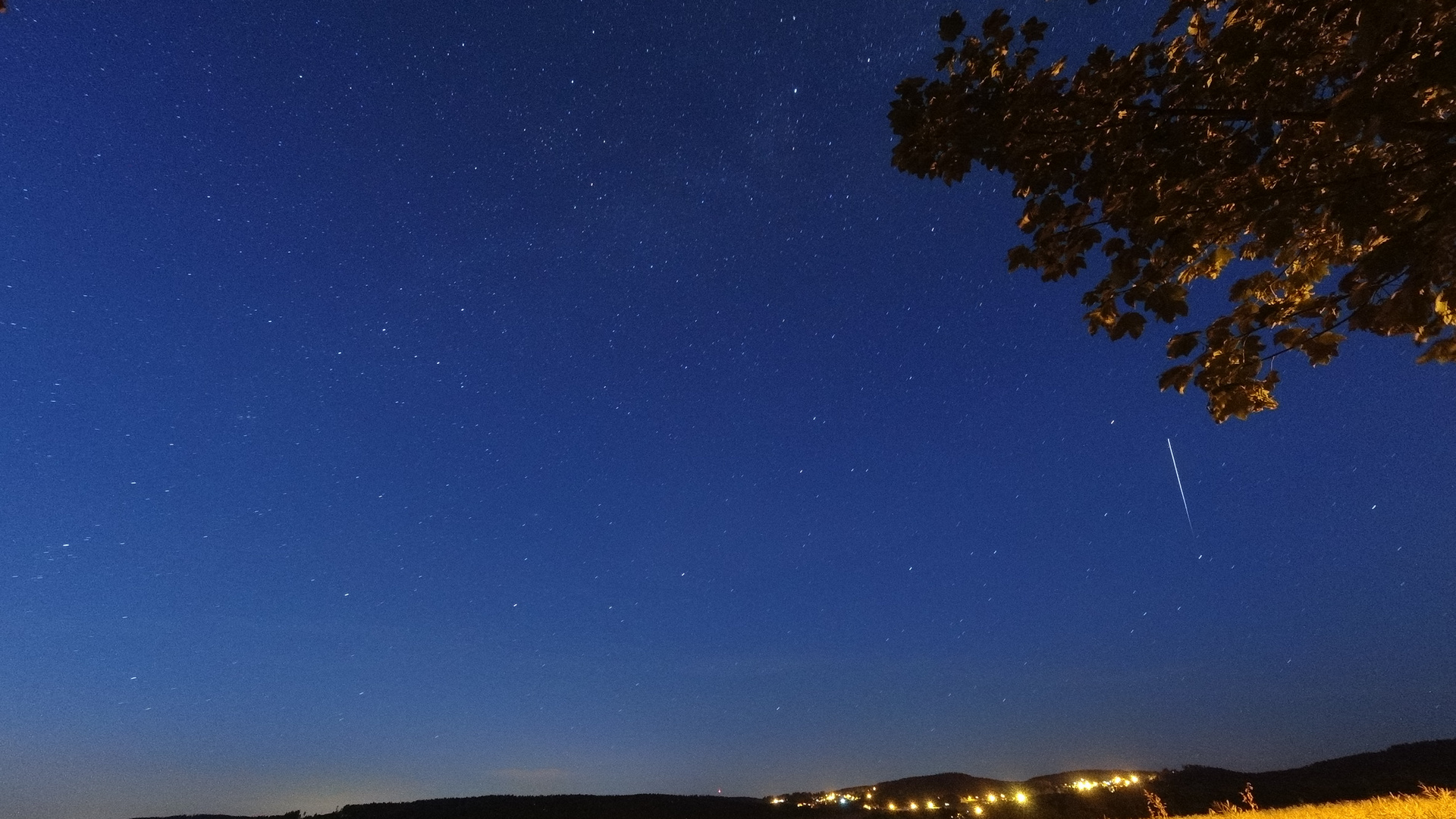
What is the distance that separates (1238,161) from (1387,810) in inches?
364

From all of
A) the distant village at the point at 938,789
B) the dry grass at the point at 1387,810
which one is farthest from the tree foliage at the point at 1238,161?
the distant village at the point at 938,789

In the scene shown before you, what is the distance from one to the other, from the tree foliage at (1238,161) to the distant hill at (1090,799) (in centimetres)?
1989

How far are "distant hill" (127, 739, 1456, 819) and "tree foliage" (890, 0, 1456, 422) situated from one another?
19.9 m

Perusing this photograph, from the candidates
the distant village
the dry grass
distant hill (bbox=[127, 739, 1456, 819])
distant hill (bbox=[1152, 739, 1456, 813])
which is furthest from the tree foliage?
the distant village

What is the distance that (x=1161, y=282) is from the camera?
568 centimetres

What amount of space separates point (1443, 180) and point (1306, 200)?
63 centimetres

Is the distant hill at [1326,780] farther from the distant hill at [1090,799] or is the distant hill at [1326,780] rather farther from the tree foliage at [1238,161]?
the tree foliage at [1238,161]

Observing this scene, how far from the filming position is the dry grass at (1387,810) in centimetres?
827

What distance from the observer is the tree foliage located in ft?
12.9

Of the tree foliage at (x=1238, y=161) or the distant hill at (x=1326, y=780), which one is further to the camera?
the distant hill at (x=1326, y=780)

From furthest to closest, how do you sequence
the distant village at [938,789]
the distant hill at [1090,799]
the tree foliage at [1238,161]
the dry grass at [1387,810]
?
the distant village at [938,789] < the distant hill at [1090,799] < the dry grass at [1387,810] < the tree foliage at [1238,161]

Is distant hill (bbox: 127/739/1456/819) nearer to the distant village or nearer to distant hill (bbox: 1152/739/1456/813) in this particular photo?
distant hill (bbox: 1152/739/1456/813)

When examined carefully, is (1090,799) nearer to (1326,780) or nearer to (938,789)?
(1326,780)

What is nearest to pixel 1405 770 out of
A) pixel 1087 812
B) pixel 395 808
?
pixel 1087 812
